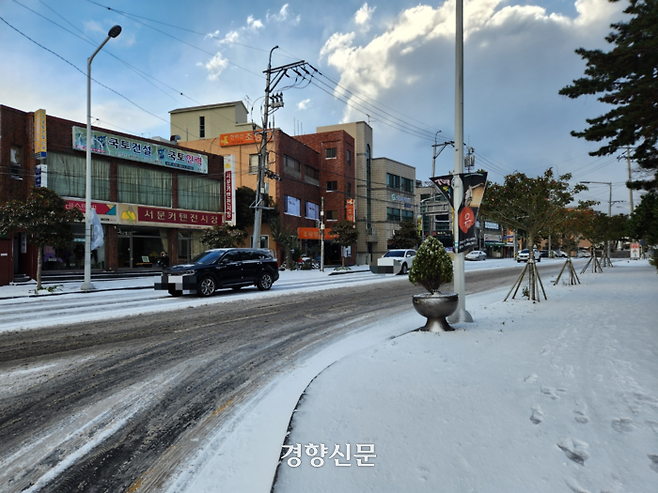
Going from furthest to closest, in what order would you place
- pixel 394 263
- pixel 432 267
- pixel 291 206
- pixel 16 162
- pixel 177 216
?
pixel 291 206 < pixel 177 216 < pixel 394 263 < pixel 16 162 < pixel 432 267

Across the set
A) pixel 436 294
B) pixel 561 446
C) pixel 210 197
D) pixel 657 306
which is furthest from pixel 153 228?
pixel 561 446

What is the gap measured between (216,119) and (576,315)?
43555 millimetres

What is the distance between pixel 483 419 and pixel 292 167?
39.2 m

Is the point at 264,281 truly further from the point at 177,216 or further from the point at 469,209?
the point at 177,216

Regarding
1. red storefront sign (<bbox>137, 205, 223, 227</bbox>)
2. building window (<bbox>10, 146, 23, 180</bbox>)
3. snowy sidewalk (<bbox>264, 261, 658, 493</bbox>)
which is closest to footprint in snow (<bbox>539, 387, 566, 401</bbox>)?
snowy sidewalk (<bbox>264, 261, 658, 493</bbox>)

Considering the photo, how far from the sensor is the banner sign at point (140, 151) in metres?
23.6

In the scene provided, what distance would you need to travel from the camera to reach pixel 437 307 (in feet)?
23.7

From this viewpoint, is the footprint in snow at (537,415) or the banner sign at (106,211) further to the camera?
the banner sign at (106,211)

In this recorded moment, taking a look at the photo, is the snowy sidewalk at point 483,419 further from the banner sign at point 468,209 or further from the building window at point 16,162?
the building window at point 16,162

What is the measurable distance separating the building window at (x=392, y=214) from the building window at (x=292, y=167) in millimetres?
15668

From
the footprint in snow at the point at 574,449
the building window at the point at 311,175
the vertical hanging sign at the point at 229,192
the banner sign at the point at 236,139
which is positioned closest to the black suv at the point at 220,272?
the footprint in snow at the point at 574,449

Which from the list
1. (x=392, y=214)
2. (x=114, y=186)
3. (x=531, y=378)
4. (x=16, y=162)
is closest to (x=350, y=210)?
(x=392, y=214)

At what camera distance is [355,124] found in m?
52.0

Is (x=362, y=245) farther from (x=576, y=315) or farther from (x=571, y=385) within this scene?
(x=571, y=385)
